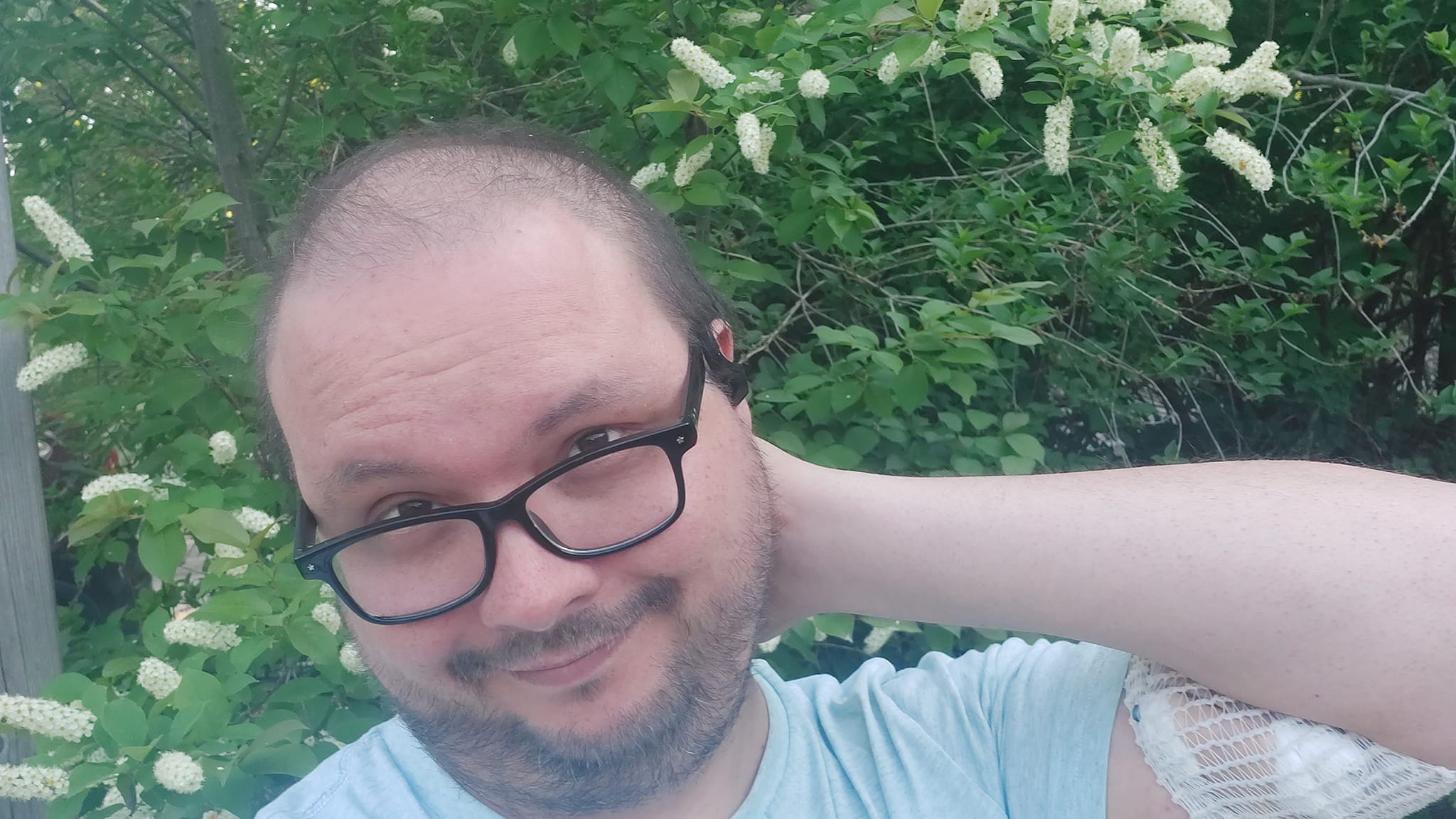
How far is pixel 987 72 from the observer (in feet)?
5.54

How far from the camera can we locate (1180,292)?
261 centimetres

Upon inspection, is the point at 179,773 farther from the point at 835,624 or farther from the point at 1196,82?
the point at 1196,82

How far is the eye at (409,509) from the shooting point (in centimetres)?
87

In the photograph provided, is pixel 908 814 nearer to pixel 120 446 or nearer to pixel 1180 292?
pixel 120 446

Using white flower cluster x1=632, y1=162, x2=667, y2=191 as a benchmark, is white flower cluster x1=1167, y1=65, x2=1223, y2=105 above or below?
above

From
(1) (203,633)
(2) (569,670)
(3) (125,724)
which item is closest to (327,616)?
(1) (203,633)

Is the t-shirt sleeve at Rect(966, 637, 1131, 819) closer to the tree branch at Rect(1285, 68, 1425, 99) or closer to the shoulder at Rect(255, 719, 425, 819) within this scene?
the shoulder at Rect(255, 719, 425, 819)

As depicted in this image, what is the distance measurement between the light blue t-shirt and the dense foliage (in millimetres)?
309

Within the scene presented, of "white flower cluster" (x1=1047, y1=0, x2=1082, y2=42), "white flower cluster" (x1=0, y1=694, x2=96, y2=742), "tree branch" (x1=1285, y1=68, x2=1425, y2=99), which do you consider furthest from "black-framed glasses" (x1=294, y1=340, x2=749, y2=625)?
"tree branch" (x1=1285, y1=68, x2=1425, y2=99)

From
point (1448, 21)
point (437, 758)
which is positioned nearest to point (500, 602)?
point (437, 758)

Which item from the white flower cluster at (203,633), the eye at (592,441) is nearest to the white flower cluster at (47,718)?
the white flower cluster at (203,633)

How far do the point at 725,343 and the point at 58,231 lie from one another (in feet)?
4.49

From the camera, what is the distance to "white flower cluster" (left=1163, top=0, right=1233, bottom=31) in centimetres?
178

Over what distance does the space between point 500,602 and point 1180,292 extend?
94.5 inches
